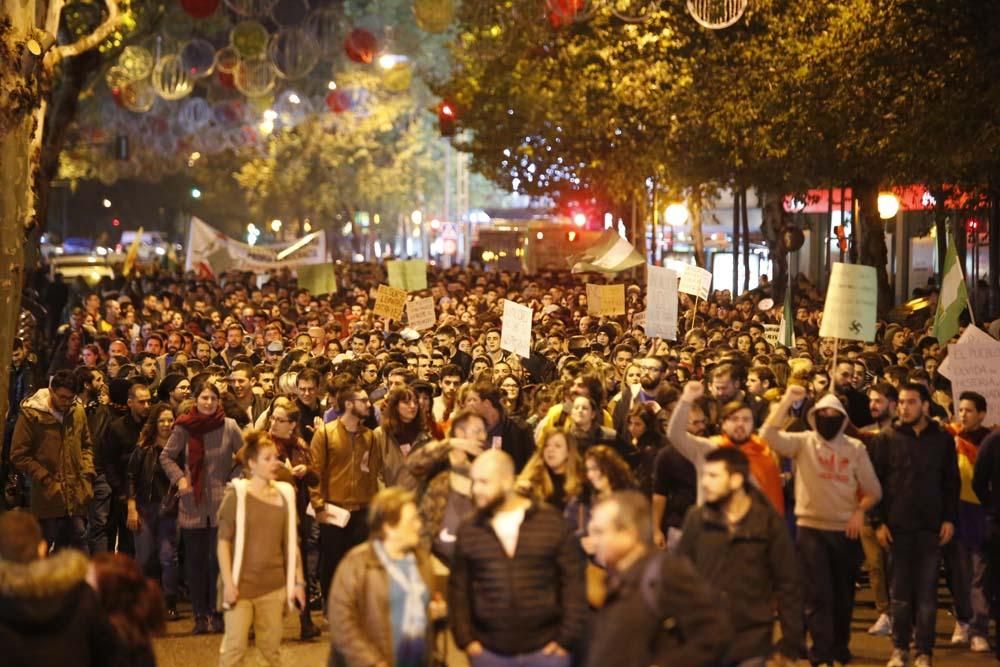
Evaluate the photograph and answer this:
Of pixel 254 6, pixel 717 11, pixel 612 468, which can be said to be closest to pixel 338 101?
pixel 254 6

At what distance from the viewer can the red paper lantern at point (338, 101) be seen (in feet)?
154

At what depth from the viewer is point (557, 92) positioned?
3559 cm

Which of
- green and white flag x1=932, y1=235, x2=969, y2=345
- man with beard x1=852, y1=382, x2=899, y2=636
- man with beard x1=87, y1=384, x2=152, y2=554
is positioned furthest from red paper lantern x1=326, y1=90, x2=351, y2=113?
man with beard x1=852, y1=382, x2=899, y2=636

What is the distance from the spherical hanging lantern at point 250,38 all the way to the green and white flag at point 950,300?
17.3 metres

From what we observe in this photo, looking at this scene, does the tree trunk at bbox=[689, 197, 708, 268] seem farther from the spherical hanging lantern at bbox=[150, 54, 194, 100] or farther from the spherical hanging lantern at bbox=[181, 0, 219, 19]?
the spherical hanging lantern at bbox=[181, 0, 219, 19]

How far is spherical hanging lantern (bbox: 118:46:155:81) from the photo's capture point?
3353 cm

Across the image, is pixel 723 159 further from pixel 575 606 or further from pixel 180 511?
pixel 575 606

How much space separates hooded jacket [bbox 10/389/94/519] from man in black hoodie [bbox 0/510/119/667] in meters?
6.19

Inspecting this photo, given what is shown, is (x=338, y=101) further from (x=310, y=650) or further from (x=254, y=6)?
(x=310, y=650)

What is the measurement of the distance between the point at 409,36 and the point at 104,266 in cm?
2584

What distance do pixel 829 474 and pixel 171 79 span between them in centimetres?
2457

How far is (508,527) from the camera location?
7.37 metres

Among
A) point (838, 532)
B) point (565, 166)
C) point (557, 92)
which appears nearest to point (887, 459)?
point (838, 532)

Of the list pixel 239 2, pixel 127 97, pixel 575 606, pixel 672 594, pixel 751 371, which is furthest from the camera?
pixel 127 97
